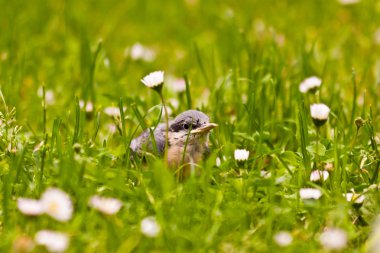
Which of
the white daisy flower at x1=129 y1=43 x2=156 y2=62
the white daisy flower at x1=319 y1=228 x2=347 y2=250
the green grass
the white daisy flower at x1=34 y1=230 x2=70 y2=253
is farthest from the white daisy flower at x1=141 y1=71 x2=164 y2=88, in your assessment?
the white daisy flower at x1=129 y1=43 x2=156 y2=62

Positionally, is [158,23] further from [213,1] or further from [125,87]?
[125,87]

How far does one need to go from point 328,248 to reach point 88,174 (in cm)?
125

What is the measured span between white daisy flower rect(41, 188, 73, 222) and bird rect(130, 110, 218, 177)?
1.06m

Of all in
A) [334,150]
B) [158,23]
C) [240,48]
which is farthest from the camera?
[158,23]

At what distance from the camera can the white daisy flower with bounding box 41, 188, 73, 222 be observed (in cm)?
318

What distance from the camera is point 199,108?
5.32m

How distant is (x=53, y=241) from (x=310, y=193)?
1.30 m

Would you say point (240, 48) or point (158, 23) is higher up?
point (158, 23)

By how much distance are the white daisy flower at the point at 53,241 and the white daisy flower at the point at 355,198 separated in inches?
54.6

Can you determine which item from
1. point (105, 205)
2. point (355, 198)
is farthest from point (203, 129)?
point (105, 205)

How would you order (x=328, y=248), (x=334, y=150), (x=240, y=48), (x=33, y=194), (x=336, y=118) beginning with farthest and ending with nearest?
(x=240, y=48) → (x=336, y=118) → (x=334, y=150) → (x=33, y=194) → (x=328, y=248)

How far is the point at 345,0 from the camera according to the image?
773 cm

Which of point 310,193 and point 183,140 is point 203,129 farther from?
point 310,193

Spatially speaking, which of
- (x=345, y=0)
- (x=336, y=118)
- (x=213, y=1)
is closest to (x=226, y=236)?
(x=336, y=118)
